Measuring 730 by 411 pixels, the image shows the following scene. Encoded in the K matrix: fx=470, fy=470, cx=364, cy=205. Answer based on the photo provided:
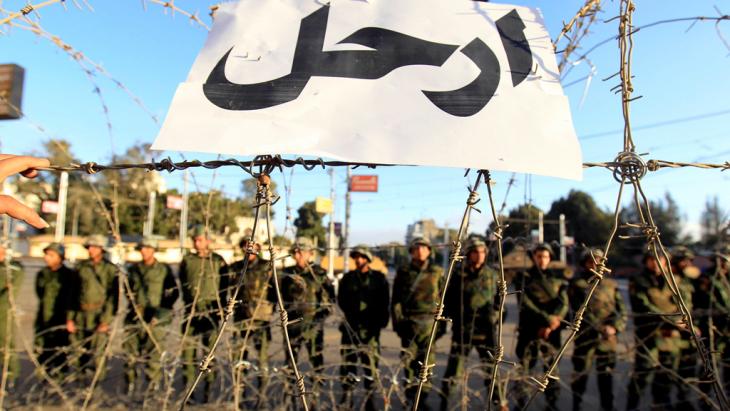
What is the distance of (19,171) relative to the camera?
149cm

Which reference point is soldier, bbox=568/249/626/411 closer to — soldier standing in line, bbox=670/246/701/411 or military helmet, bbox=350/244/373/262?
soldier standing in line, bbox=670/246/701/411

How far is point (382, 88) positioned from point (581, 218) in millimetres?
36369

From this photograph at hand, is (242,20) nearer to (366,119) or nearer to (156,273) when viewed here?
(366,119)

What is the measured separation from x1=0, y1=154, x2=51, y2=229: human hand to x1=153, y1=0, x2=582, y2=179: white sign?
464 mm

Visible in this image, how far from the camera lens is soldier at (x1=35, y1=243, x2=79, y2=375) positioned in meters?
4.91

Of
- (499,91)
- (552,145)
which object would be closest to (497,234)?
(552,145)

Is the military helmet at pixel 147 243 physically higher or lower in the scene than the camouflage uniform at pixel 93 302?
higher

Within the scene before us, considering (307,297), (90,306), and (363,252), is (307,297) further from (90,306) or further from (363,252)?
(90,306)

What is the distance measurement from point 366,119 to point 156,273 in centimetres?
436

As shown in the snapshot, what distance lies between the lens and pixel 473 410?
4102 mm

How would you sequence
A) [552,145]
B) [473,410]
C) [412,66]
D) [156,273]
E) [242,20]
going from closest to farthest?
[552,145] < [412,66] < [242,20] < [473,410] < [156,273]

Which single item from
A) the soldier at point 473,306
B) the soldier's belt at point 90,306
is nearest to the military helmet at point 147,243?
the soldier's belt at point 90,306

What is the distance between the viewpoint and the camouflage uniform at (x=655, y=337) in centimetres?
417

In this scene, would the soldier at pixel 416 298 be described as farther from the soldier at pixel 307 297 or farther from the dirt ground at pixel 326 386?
the soldier at pixel 307 297
